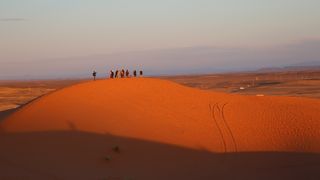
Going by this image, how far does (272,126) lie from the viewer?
14648mm

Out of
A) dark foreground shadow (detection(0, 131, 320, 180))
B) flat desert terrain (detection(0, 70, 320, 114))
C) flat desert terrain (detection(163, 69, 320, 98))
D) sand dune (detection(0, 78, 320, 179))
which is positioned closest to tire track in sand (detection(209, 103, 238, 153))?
sand dune (detection(0, 78, 320, 179))

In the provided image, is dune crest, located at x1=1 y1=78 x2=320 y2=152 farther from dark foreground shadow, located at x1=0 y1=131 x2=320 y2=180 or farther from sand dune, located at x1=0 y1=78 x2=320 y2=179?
dark foreground shadow, located at x1=0 y1=131 x2=320 y2=180

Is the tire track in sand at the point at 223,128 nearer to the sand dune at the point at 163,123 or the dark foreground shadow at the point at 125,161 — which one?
the sand dune at the point at 163,123

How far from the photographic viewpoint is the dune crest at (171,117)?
13133 millimetres

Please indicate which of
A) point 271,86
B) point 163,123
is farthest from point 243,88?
point 163,123

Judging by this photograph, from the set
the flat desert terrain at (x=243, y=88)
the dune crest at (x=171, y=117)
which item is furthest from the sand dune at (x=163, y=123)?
Answer: the flat desert terrain at (x=243, y=88)

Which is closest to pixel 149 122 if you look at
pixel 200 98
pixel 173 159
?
pixel 173 159

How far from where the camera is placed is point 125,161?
449 inches

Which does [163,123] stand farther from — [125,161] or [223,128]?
[125,161]

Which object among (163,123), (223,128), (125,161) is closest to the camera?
(125,161)

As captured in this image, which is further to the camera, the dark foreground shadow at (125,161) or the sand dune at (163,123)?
the sand dune at (163,123)

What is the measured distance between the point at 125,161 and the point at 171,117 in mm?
3274

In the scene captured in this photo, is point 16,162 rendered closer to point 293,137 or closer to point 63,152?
point 63,152

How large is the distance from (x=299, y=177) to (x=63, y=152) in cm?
555
